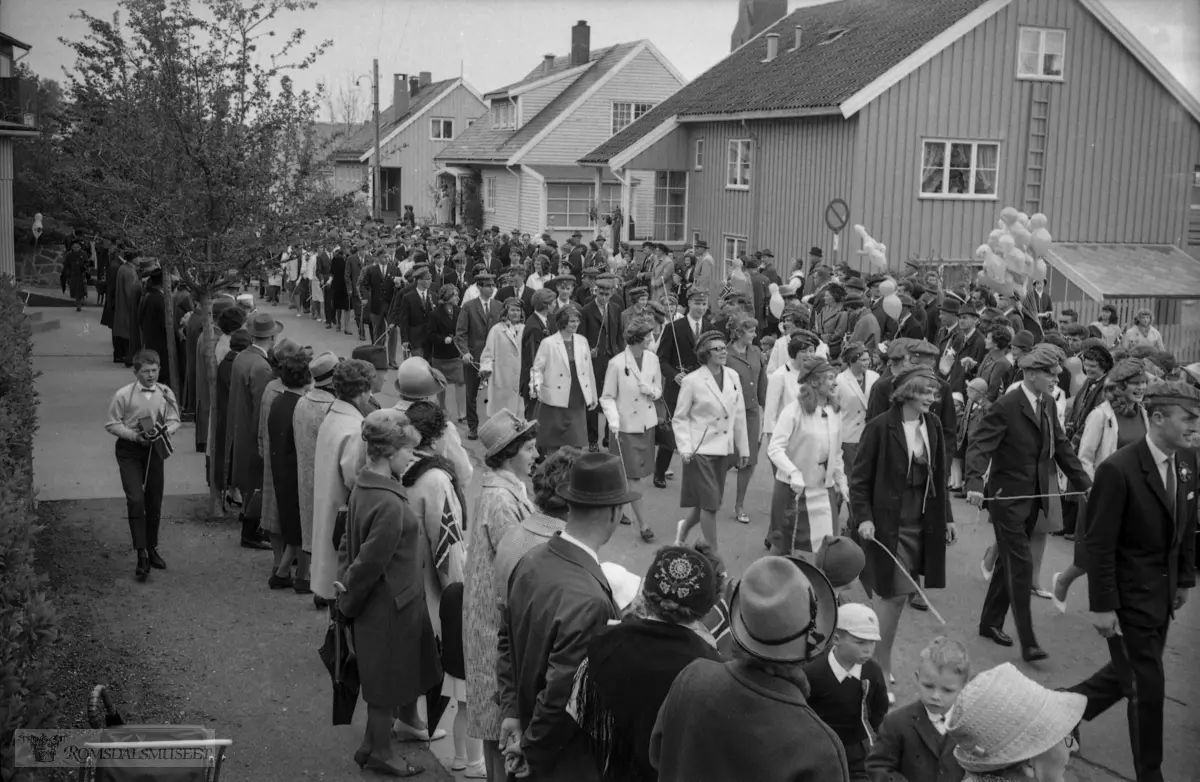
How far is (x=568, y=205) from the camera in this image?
154 feet

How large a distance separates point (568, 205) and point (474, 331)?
107ft

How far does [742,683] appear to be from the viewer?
3154mm

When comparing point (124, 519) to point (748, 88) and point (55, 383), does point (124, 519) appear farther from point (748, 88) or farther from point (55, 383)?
point (748, 88)

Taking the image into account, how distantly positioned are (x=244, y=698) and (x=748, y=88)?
2785cm

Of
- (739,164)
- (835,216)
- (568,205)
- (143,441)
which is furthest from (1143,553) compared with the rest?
(568,205)

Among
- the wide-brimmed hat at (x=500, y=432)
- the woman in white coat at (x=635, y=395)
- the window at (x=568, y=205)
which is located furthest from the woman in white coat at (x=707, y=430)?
the window at (x=568, y=205)

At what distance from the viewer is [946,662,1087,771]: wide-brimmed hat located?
3.40m

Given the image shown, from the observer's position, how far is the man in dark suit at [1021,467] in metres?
7.86

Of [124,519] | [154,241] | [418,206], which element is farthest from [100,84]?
[418,206]

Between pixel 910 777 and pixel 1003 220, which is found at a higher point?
pixel 1003 220

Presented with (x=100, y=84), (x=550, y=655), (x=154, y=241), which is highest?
(x=100, y=84)

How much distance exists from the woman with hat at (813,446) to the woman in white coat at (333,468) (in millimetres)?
3091

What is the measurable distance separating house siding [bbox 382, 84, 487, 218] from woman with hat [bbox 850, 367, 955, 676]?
57.0 meters

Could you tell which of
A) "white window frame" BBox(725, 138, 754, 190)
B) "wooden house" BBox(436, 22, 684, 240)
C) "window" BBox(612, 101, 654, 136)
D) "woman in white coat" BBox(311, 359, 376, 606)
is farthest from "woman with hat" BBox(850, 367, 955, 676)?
"window" BBox(612, 101, 654, 136)
